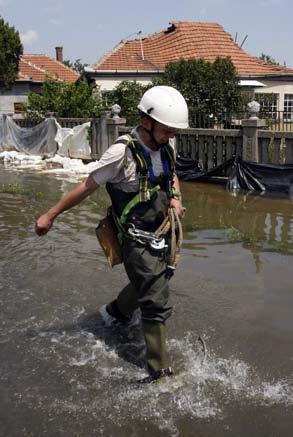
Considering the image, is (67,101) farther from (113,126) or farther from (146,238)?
(146,238)

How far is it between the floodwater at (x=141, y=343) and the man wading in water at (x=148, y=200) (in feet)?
1.27

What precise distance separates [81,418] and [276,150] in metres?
9.53

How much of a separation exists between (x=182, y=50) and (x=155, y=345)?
84.1 feet

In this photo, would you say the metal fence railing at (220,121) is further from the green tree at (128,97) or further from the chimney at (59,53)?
the chimney at (59,53)

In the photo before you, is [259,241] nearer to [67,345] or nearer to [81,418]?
[67,345]

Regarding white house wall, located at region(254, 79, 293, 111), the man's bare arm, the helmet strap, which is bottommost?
the man's bare arm

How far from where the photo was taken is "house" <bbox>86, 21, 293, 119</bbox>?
25.5 metres

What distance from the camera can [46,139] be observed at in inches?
740

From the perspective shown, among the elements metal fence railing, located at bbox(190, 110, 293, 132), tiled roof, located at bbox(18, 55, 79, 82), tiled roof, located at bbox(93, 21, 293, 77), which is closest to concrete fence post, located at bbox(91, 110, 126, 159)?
metal fence railing, located at bbox(190, 110, 293, 132)

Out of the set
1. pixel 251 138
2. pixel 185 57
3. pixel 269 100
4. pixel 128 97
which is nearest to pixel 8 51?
pixel 185 57

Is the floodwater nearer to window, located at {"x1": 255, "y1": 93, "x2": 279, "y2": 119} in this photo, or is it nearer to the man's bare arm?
the man's bare arm

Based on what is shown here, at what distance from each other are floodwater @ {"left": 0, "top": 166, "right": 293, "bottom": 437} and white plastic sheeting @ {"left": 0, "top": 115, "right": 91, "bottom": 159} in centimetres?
969

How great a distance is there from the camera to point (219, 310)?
511 centimetres

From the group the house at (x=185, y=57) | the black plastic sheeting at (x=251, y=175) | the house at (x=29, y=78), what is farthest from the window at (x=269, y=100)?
the house at (x=29, y=78)
